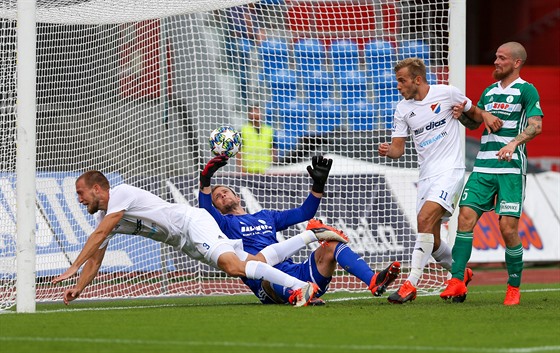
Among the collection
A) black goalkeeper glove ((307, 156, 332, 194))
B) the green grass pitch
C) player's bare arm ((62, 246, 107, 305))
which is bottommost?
the green grass pitch

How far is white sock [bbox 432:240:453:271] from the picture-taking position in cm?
1052

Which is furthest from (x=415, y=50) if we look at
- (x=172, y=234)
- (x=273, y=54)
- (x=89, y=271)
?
(x=89, y=271)

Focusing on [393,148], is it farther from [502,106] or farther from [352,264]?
[352,264]

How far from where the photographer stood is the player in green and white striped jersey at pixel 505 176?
962 centimetres

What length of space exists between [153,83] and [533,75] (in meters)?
11.3

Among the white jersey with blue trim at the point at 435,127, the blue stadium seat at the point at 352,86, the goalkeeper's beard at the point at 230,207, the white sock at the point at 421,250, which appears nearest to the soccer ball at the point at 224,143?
the goalkeeper's beard at the point at 230,207

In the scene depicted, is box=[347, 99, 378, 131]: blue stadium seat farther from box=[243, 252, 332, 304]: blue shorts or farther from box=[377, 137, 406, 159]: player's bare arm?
box=[243, 252, 332, 304]: blue shorts

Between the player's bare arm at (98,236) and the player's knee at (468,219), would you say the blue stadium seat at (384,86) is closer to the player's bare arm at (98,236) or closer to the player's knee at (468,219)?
the player's knee at (468,219)

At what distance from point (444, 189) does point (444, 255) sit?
39.8 inches

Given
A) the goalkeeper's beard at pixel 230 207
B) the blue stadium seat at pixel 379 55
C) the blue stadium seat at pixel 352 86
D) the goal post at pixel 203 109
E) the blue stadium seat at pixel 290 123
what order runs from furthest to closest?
the blue stadium seat at pixel 290 123 → the blue stadium seat at pixel 379 55 → the blue stadium seat at pixel 352 86 → the goal post at pixel 203 109 → the goalkeeper's beard at pixel 230 207

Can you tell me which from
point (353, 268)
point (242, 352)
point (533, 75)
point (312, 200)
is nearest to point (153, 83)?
point (312, 200)

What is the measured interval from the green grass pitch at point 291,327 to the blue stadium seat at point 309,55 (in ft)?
13.8

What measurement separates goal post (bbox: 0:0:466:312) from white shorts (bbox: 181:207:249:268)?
188 centimetres

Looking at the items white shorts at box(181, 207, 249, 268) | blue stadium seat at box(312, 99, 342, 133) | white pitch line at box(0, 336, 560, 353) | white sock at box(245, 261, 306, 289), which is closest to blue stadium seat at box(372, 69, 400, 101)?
blue stadium seat at box(312, 99, 342, 133)
